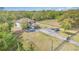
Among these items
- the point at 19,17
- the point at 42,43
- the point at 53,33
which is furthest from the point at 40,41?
the point at 19,17

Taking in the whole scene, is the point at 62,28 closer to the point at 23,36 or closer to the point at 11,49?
the point at 23,36

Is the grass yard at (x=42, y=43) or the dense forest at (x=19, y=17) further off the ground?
the dense forest at (x=19, y=17)

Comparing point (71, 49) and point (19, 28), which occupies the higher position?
point (19, 28)

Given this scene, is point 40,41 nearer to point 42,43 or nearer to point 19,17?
point 42,43

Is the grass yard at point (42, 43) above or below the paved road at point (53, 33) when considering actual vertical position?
below

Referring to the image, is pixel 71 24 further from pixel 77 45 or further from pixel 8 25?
pixel 8 25

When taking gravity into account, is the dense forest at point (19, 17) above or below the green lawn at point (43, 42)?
above

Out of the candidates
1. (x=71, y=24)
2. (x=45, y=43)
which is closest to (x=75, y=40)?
(x=71, y=24)
